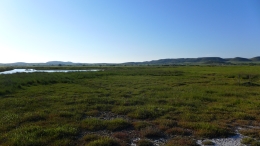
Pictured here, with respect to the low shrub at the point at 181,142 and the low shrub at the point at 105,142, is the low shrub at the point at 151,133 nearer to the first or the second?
the low shrub at the point at 181,142

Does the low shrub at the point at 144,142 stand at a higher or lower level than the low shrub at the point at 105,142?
lower

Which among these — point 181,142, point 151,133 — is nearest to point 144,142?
point 151,133

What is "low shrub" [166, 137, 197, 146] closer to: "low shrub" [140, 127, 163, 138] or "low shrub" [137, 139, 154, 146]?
"low shrub" [137, 139, 154, 146]

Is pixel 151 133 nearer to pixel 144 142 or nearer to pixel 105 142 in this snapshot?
pixel 144 142

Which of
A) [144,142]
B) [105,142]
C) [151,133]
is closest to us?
[105,142]

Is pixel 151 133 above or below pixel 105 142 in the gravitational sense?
below

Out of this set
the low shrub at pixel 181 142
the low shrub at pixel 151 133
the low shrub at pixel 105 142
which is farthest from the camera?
the low shrub at pixel 151 133

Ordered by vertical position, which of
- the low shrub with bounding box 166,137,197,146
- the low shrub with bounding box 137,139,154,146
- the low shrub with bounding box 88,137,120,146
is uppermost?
the low shrub with bounding box 88,137,120,146

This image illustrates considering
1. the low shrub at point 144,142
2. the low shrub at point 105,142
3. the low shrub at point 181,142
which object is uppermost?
the low shrub at point 105,142

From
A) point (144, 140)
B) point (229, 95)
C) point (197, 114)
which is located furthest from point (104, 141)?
point (229, 95)

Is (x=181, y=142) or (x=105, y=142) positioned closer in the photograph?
(x=105, y=142)

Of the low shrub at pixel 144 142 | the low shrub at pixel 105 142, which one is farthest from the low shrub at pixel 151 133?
the low shrub at pixel 105 142

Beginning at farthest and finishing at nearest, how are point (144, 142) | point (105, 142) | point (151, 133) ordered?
point (151, 133)
point (144, 142)
point (105, 142)

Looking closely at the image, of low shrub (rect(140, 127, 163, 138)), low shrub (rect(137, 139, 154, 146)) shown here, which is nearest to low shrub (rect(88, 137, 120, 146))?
low shrub (rect(137, 139, 154, 146))
